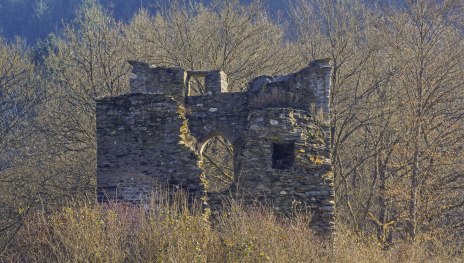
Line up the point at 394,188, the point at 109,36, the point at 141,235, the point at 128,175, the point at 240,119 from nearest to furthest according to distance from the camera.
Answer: the point at 141,235, the point at 128,175, the point at 240,119, the point at 394,188, the point at 109,36

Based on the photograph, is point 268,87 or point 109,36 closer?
point 268,87

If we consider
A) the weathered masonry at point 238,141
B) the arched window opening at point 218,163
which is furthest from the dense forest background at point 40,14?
the weathered masonry at point 238,141

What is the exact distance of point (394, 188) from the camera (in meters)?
14.3

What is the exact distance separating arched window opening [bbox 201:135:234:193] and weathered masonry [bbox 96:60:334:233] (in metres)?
2.29

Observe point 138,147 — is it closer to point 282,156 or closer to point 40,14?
point 282,156

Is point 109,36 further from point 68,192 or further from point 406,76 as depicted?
point 406,76

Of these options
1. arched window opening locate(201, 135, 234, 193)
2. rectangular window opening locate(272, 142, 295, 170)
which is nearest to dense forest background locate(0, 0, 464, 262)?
arched window opening locate(201, 135, 234, 193)

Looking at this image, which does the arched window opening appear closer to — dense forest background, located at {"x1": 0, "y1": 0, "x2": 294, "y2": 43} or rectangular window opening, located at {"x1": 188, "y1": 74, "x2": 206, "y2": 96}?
rectangular window opening, located at {"x1": 188, "y1": 74, "x2": 206, "y2": 96}

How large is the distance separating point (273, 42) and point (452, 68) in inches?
256

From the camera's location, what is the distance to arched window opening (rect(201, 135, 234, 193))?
1538 cm

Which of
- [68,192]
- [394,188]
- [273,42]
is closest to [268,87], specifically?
[394,188]

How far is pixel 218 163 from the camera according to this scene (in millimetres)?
17188

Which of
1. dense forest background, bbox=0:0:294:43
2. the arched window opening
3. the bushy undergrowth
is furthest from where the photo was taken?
dense forest background, bbox=0:0:294:43

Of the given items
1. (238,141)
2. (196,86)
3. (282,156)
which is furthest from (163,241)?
(196,86)
